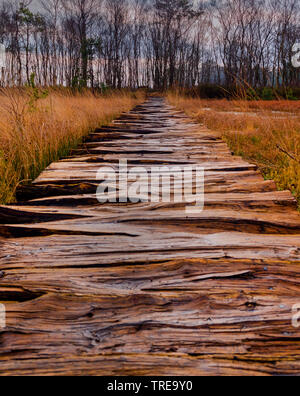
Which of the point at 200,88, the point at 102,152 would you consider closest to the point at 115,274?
the point at 102,152

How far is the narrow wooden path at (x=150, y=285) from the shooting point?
0.78m

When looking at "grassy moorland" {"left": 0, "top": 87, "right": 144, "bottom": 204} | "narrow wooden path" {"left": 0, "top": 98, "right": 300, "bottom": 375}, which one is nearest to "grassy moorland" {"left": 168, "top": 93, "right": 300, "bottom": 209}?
A: "narrow wooden path" {"left": 0, "top": 98, "right": 300, "bottom": 375}

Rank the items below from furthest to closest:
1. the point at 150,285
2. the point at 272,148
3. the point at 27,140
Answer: the point at 272,148 → the point at 27,140 → the point at 150,285

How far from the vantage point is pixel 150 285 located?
1.05 meters

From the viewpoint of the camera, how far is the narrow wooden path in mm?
780

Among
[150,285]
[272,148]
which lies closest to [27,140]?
[150,285]

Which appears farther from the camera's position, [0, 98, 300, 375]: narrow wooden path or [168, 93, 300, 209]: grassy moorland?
[168, 93, 300, 209]: grassy moorland

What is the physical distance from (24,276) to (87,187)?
0.98m

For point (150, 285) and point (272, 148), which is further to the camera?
point (272, 148)

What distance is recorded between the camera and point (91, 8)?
893 inches

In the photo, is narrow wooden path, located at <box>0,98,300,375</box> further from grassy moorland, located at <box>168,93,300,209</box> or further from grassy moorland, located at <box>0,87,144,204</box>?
grassy moorland, located at <box>168,93,300,209</box>

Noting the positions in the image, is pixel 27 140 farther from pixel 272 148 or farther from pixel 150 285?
pixel 272 148

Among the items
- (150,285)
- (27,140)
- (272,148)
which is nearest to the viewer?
(150,285)

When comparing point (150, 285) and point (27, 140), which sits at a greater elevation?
point (27, 140)
